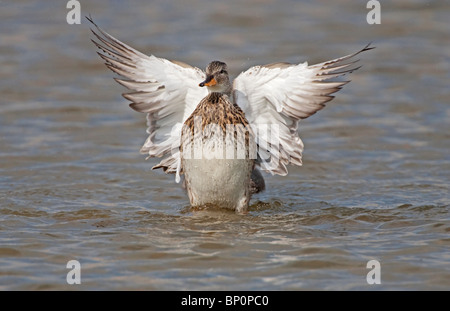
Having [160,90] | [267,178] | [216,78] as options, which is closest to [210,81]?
[216,78]

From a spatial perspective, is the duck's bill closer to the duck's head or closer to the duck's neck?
the duck's head

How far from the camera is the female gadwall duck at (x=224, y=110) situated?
26.3 feet

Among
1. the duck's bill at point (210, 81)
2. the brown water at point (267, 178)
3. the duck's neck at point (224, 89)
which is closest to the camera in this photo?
the brown water at point (267, 178)

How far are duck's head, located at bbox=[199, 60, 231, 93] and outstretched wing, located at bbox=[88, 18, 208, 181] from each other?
23cm

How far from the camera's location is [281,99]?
27.2 ft

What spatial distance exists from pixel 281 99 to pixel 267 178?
7.85 ft

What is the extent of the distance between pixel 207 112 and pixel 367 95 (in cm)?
514

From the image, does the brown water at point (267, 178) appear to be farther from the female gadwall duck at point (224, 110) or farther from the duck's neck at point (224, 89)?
the duck's neck at point (224, 89)

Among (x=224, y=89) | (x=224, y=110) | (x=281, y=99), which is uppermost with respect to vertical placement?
(x=224, y=89)

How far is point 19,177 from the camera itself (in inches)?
388

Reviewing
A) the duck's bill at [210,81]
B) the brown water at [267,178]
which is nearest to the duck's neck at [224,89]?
the duck's bill at [210,81]

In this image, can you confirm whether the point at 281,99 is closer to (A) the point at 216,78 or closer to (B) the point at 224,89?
(B) the point at 224,89

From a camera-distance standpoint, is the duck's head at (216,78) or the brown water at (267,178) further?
the duck's head at (216,78)
